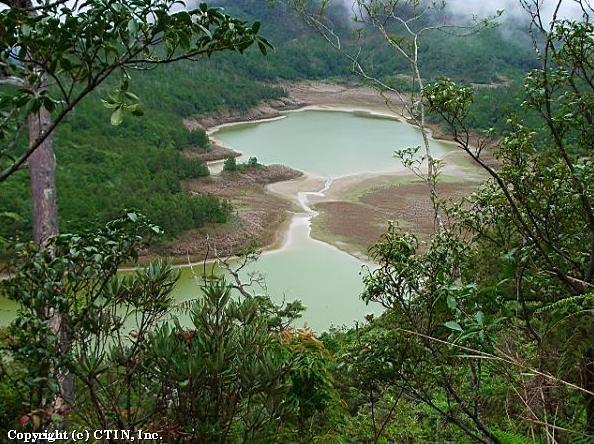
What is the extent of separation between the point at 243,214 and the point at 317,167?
5.32 m

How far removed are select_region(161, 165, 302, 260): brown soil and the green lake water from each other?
574 millimetres

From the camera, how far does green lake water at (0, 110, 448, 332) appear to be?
9281 mm

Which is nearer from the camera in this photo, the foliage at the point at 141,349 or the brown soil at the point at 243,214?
the foliage at the point at 141,349

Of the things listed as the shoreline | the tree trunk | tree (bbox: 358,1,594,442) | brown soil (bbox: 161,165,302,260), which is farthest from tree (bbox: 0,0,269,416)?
brown soil (bbox: 161,165,302,260)

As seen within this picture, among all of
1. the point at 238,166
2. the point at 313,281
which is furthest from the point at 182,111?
the point at 313,281

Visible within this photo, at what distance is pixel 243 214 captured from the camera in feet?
47.3

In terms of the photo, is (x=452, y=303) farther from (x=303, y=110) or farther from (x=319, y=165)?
(x=303, y=110)

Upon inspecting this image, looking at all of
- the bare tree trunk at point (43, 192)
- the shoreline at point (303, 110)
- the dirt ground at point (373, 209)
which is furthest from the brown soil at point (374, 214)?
the bare tree trunk at point (43, 192)

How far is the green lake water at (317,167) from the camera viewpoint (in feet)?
30.5

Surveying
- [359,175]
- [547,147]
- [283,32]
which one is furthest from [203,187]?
[283,32]

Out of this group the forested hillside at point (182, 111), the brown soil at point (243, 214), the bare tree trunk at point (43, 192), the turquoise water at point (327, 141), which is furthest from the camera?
the turquoise water at point (327, 141)

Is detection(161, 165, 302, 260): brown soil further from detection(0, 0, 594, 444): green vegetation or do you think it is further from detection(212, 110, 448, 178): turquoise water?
detection(0, 0, 594, 444): green vegetation

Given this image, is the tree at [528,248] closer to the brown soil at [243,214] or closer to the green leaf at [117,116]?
the green leaf at [117,116]

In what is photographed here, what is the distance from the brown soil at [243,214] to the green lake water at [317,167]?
0.57 metres
